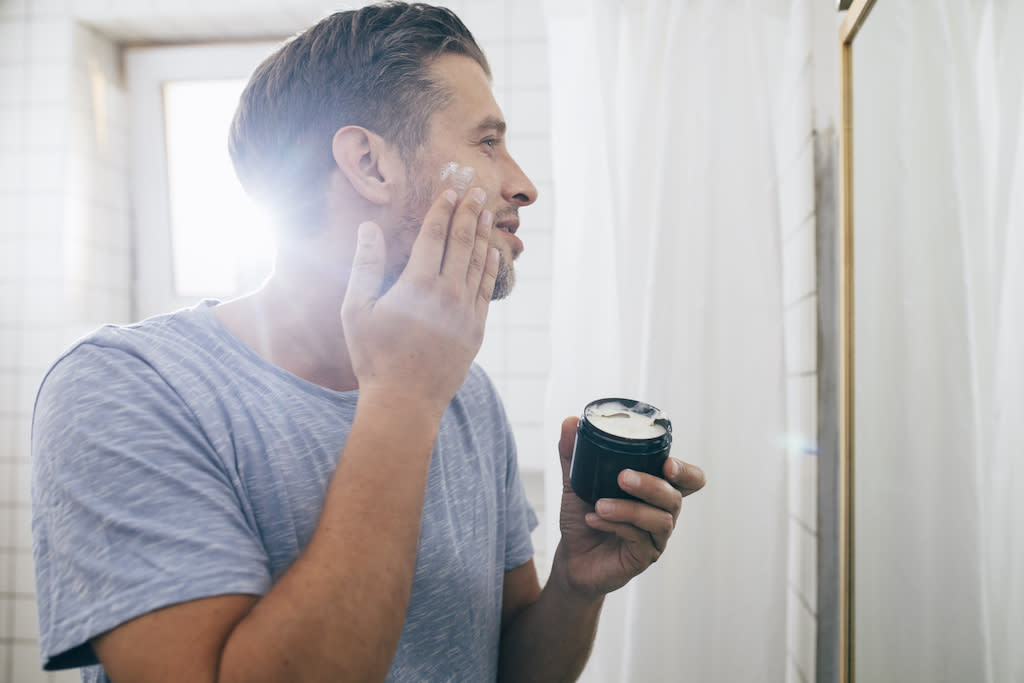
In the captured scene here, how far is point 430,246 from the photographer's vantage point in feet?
1.78

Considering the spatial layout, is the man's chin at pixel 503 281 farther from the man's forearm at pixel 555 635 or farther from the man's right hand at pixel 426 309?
the man's forearm at pixel 555 635

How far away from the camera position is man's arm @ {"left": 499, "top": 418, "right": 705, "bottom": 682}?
60 centimetres

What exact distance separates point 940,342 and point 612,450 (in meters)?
0.32

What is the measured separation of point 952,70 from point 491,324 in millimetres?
1133

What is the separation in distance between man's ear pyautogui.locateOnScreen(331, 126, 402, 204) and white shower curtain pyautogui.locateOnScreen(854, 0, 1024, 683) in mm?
538

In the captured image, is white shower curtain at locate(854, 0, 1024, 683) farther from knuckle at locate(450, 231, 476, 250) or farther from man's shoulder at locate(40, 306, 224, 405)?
man's shoulder at locate(40, 306, 224, 405)

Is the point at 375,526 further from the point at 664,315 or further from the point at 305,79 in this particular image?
the point at 664,315

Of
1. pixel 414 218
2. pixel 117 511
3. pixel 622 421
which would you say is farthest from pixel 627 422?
pixel 117 511

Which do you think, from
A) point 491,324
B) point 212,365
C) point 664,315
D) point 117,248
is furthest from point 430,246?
point 117,248

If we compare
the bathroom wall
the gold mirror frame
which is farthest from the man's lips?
the bathroom wall

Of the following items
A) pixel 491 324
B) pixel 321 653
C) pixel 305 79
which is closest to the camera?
pixel 321 653

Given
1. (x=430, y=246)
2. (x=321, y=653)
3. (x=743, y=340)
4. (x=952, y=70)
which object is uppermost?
(x=952, y=70)

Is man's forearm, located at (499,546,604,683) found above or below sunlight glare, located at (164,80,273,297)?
below

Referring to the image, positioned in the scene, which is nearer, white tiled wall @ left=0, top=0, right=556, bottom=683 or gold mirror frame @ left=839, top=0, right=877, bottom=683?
gold mirror frame @ left=839, top=0, right=877, bottom=683
